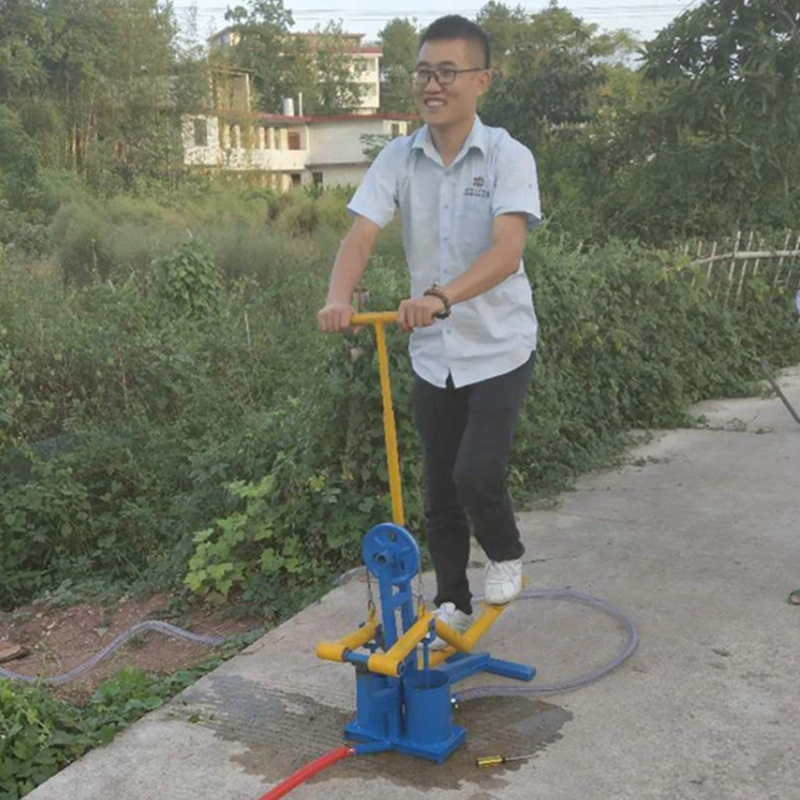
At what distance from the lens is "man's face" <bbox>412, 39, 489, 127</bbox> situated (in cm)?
284

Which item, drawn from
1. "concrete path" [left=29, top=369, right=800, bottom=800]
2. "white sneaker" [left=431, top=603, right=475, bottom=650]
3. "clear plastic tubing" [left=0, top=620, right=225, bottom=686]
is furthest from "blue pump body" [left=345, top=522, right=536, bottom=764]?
"clear plastic tubing" [left=0, top=620, right=225, bottom=686]

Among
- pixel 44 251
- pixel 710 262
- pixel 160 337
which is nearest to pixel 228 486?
pixel 160 337

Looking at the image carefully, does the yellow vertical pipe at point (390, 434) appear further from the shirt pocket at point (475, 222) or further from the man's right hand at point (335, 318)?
the shirt pocket at point (475, 222)

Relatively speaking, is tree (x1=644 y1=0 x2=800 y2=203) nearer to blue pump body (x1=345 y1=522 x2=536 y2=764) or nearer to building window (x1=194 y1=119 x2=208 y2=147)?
blue pump body (x1=345 y1=522 x2=536 y2=764)

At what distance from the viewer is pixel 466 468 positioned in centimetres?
295

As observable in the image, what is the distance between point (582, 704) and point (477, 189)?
1.54 meters

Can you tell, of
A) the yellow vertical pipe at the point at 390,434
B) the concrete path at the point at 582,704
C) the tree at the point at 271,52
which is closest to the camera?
the concrete path at the point at 582,704

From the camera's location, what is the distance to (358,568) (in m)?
4.21

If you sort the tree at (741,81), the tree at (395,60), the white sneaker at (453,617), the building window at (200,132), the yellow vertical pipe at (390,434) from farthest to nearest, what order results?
the tree at (395,60), the building window at (200,132), the tree at (741,81), the white sneaker at (453,617), the yellow vertical pipe at (390,434)

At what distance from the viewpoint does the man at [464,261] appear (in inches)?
112

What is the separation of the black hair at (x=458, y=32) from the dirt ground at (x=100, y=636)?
2.27 m

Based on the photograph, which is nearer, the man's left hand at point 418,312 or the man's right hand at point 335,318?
the man's left hand at point 418,312

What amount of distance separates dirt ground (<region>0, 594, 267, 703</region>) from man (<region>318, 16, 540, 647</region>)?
1.32 meters

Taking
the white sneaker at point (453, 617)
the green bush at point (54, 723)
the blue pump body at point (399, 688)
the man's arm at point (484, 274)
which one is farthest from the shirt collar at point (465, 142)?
the green bush at point (54, 723)
